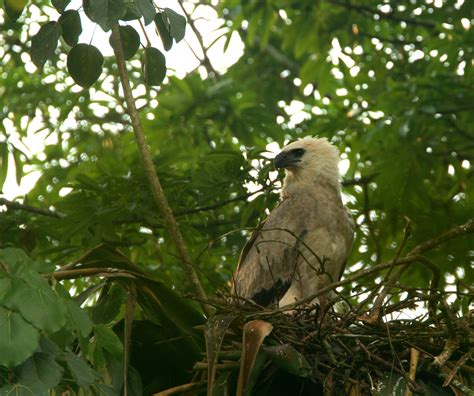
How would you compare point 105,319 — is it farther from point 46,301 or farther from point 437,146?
point 437,146

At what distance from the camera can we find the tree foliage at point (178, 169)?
11.5 ft

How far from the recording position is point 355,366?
13.3 ft

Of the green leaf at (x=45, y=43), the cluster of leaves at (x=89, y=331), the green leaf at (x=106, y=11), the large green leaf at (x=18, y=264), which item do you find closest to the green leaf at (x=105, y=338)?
the cluster of leaves at (x=89, y=331)

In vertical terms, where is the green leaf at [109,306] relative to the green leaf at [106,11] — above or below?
below

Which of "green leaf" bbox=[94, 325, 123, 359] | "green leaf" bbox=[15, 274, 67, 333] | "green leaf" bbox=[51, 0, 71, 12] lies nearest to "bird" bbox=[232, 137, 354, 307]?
"green leaf" bbox=[94, 325, 123, 359]

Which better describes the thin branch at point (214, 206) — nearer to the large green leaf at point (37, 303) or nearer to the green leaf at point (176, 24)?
the green leaf at point (176, 24)


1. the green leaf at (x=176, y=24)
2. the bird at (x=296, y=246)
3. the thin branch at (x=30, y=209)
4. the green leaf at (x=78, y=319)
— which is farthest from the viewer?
the thin branch at (x=30, y=209)

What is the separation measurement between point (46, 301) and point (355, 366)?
1.59 metres

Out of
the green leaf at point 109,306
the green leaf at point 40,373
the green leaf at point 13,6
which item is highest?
the green leaf at point 13,6

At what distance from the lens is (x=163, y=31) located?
159 inches

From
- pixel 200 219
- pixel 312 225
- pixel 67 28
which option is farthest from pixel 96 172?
pixel 67 28

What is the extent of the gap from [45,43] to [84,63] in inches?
7.7

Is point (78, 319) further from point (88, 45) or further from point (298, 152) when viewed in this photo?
point (298, 152)

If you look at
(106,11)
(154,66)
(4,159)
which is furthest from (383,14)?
(106,11)
